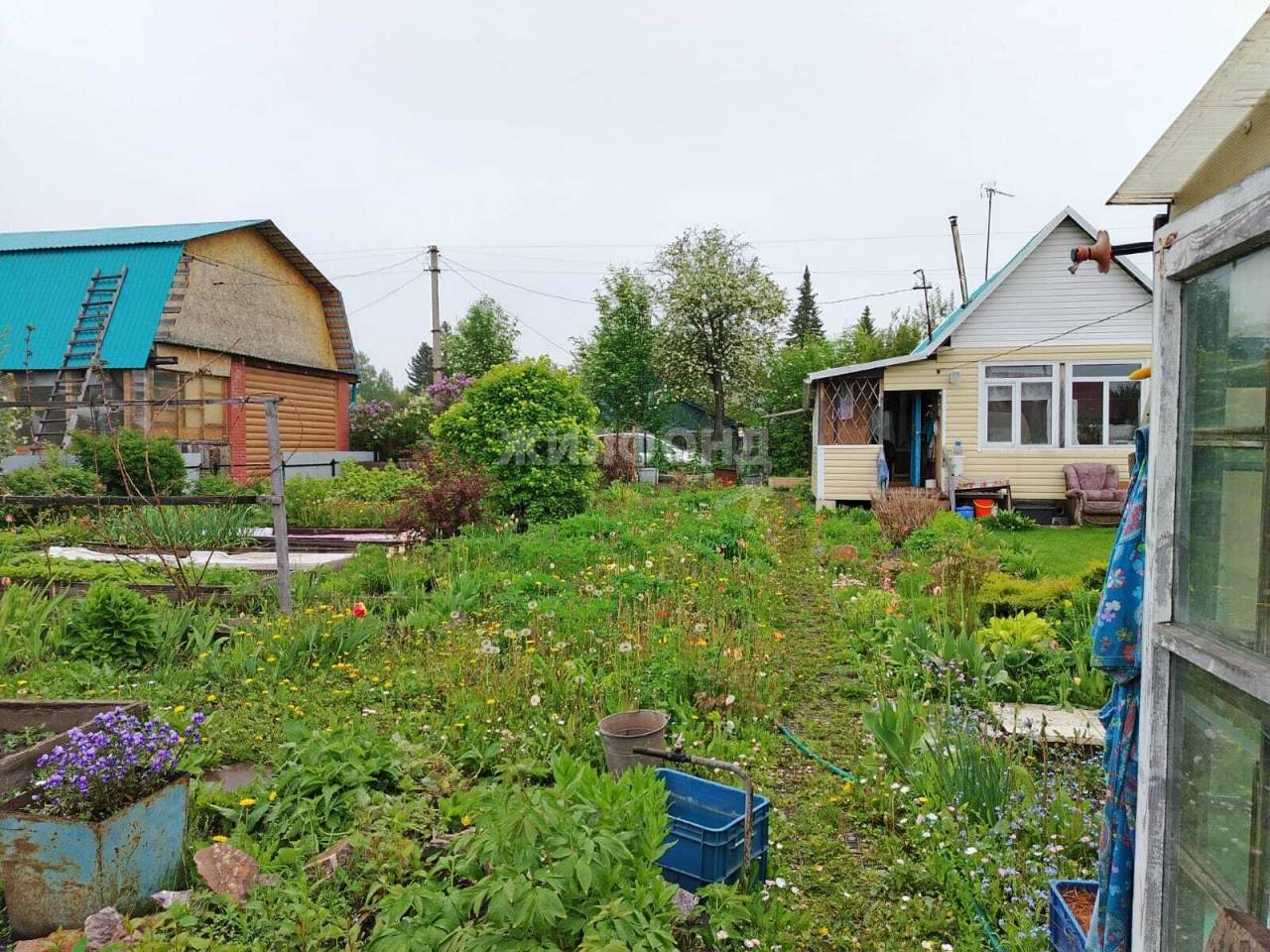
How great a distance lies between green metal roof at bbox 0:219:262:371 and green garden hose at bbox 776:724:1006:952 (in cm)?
1830

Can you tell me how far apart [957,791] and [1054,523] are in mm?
12743

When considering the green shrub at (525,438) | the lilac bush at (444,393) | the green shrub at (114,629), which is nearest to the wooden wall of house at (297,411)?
the lilac bush at (444,393)

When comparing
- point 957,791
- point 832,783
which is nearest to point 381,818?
point 832,783

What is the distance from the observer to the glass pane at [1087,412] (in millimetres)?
14914

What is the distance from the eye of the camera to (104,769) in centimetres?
294

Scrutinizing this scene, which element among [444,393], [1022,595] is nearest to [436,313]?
[444,393]

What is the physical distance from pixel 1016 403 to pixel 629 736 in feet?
44.4

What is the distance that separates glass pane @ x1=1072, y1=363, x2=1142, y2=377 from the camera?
14.8 metres

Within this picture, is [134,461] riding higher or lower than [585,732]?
higher

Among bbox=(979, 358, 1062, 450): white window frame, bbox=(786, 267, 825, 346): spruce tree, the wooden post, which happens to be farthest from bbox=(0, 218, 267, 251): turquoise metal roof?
bbox=(786, 267, 825, 346): spruce tree

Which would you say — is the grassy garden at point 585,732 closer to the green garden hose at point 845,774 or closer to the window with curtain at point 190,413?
the green garden hose at point 845,774

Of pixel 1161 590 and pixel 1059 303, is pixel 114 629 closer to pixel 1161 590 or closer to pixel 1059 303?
pixel 1161 590

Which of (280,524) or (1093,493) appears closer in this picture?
(280,524)

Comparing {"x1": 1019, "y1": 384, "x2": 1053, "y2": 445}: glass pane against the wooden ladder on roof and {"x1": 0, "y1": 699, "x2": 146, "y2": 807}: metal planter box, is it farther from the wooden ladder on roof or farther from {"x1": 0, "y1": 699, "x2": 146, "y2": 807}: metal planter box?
the wooden ladder on roof
